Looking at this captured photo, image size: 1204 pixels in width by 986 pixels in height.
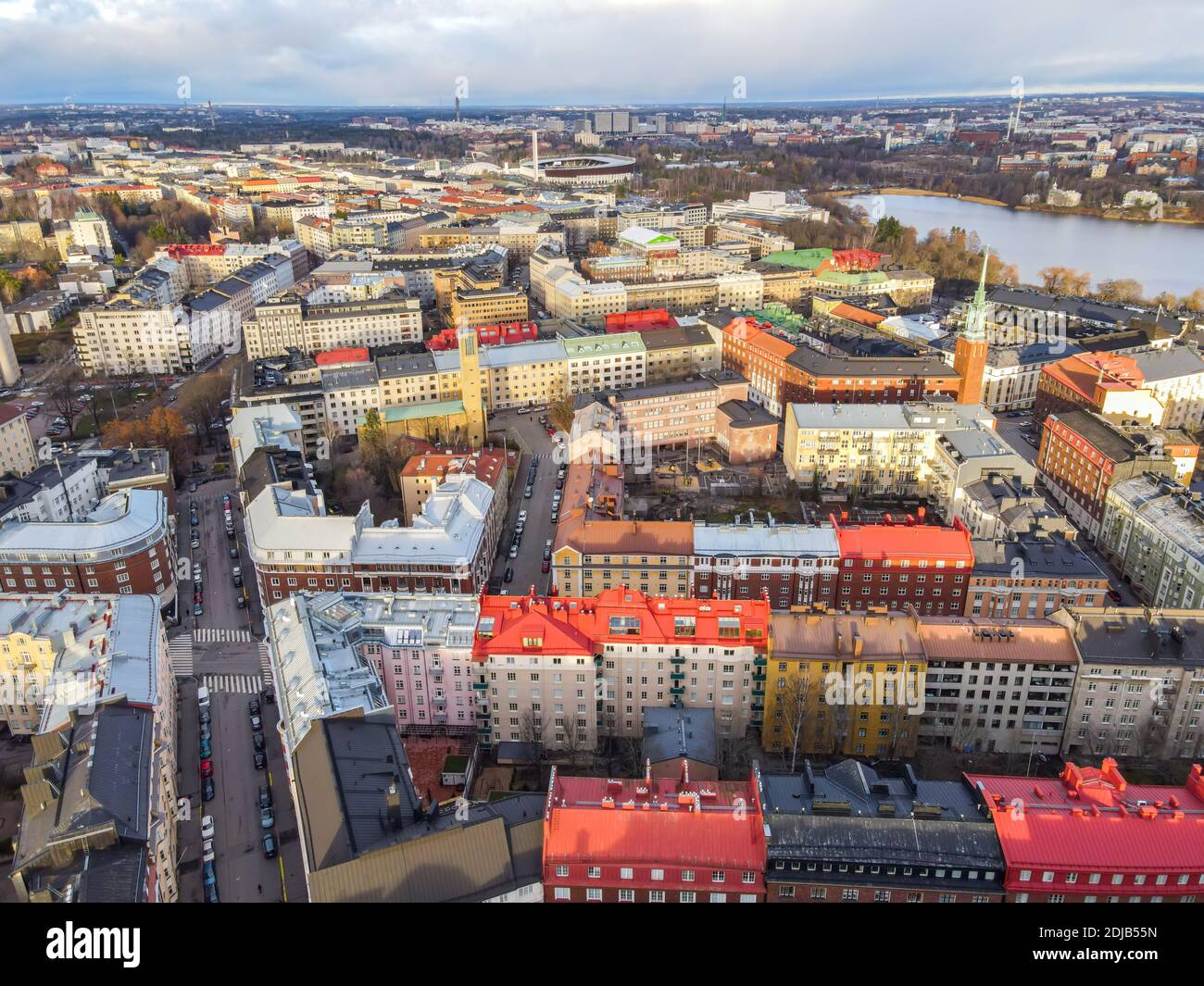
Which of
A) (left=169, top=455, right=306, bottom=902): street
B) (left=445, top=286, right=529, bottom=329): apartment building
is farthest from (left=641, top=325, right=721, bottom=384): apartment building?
(left=169, top=455, right=306, bottom=902): street

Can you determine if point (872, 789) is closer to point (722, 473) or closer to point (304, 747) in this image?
point (304, 747)

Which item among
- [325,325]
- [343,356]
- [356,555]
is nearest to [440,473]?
[356,555]

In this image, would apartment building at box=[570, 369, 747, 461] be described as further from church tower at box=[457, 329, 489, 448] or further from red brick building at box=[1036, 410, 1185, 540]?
red brick building at box=[1036, 410, 1185, 540]

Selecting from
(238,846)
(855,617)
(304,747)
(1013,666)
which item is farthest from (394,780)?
(1013,666)

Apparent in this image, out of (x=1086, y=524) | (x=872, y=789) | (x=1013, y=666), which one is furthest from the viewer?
(x=1086, y=524)

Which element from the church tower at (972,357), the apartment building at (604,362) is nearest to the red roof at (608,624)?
the church tower at (972,357)

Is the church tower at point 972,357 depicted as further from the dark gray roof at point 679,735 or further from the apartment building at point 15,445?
the apartment building at point 15,445
